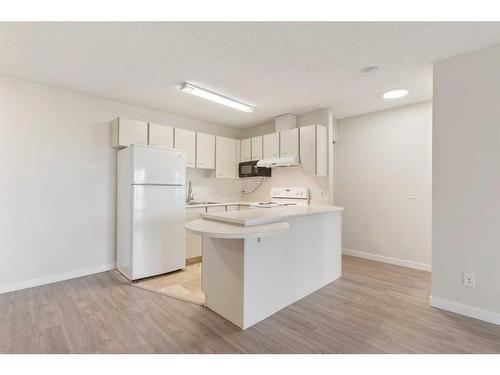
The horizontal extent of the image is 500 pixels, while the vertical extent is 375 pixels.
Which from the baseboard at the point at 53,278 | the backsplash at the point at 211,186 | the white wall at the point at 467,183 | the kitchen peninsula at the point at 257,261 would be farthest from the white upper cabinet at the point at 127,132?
the white wall at the point at 467,183

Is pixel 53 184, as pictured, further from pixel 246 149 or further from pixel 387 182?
pixel 387 182

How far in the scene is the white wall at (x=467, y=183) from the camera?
2.09 meters

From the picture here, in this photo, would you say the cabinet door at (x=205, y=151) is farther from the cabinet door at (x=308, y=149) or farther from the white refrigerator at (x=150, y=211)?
the cabinet door at (x=308, y=149)

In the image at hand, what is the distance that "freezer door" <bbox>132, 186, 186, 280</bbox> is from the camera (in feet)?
10.0

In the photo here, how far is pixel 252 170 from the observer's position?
4.44 m

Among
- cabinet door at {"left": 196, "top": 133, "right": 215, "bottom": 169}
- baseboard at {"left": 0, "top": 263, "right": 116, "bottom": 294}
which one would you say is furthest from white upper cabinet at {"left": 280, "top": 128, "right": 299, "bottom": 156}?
baseboard at {"left": 0, "top": 263, "right": 116, "bottom": 294}

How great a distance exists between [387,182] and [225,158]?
2777 mm

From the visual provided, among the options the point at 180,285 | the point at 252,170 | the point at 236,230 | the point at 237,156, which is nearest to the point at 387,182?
the point at 252,170

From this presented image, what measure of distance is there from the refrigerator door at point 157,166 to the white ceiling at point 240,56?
0.78m

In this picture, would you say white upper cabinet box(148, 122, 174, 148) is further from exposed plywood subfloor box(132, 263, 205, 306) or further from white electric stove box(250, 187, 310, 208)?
exposed plywood subfloor box(132, 263, 205, 306)
